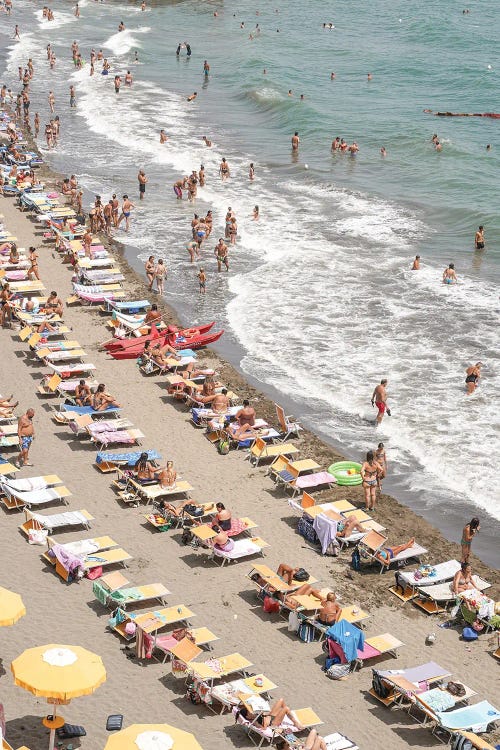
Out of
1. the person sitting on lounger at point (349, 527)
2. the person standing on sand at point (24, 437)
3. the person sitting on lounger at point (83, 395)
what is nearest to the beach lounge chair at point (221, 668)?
the person sitting on lounger at point (349, 527)

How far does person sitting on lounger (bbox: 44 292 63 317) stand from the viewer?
76.6 ft

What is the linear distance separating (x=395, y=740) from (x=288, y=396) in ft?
33.7

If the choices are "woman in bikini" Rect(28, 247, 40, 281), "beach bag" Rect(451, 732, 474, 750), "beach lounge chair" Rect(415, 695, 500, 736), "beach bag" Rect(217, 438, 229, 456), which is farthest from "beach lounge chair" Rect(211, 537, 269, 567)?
"woman in bikini" Rect(28, 247, 40, 281)

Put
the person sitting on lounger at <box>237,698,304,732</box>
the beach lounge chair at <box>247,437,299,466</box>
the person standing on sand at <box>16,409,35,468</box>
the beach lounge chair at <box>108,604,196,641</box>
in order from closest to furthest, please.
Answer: the person sitting on lounger at <box>237,698,304,732</box> < the beach lounge chair at <box>108,604,196,641</box> < the person standing on sand at <box>16,409,35,468</box> < the beach lounge chair at <box>247,437,299,466</box>

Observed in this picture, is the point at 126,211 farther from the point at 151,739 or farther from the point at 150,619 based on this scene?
the point at 151,739

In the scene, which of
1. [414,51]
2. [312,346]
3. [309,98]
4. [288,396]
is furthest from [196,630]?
[414,51]

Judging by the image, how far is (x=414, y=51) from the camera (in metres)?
64.7

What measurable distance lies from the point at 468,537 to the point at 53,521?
19.4 ft

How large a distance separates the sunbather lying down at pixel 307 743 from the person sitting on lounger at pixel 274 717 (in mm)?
179

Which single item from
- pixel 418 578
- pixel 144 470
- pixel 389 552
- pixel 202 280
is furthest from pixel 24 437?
pixel 202 280

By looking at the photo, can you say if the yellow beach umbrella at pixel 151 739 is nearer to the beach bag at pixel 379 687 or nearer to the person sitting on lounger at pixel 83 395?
the beach bag at pixel 379 687

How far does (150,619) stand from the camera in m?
13.2

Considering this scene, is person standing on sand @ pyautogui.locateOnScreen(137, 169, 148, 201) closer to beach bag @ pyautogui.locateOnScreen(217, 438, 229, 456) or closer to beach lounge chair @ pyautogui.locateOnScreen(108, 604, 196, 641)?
beach bag @ pyautogui.locateOnScreen(217, 438, 229, 456)

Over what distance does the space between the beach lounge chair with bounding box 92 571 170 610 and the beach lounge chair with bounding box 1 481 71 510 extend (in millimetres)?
2296
